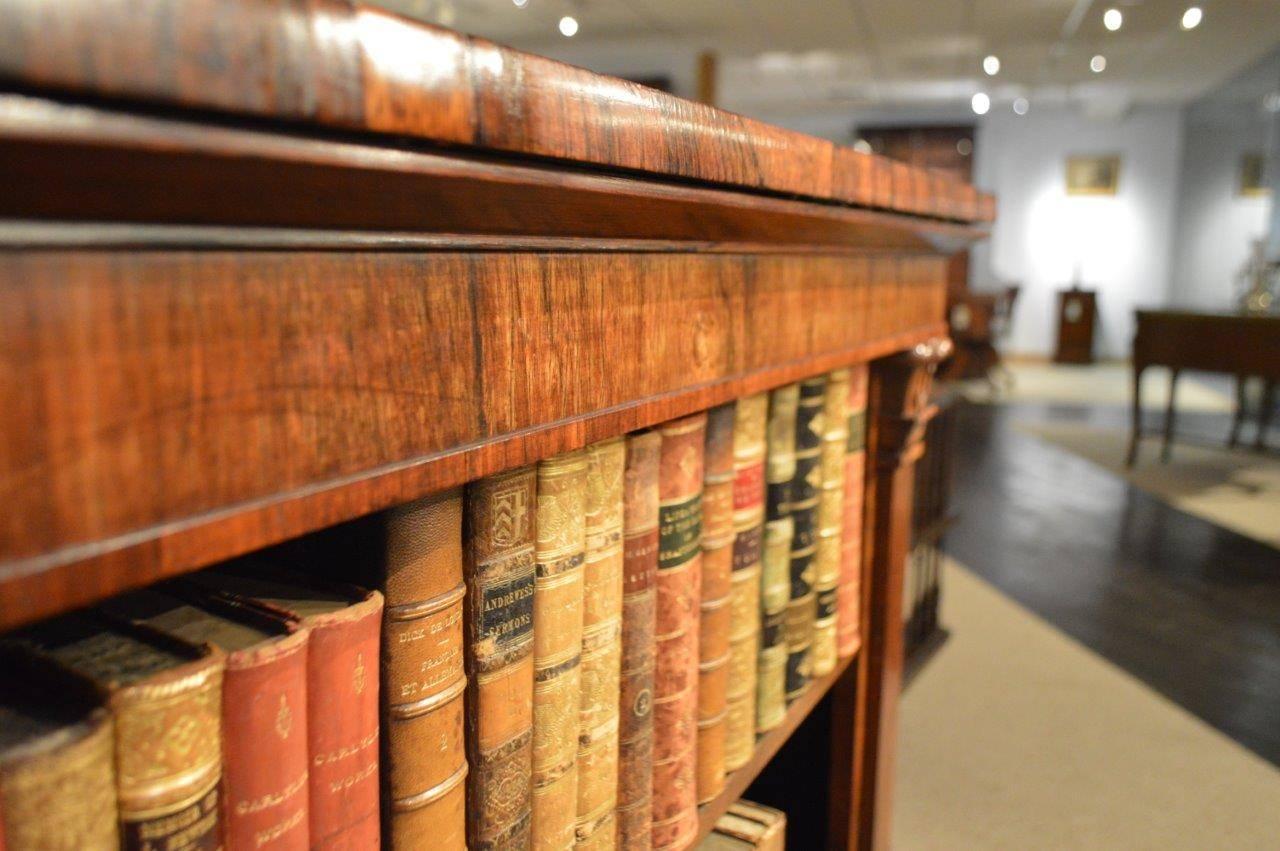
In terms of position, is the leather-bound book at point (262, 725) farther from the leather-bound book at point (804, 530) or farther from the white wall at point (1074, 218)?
the white wall at point (1074, 218)

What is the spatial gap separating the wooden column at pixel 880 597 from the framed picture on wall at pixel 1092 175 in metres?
11.9

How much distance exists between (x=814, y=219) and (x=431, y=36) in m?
0.40

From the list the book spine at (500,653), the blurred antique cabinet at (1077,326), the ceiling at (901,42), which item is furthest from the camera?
the blurred antique cabinet at (1077,326)

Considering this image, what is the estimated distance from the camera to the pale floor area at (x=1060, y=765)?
1.76 metres

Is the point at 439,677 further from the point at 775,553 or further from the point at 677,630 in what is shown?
the point at 775,553

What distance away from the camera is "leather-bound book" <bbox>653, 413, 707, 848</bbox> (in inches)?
25.1

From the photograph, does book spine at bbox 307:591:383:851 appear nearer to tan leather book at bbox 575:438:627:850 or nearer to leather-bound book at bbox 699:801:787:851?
tan leather book at bbox 575:438:627:850

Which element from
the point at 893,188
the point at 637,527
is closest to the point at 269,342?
the point at 637,527

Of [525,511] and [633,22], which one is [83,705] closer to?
[525,511]

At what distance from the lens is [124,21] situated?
0.22 metres

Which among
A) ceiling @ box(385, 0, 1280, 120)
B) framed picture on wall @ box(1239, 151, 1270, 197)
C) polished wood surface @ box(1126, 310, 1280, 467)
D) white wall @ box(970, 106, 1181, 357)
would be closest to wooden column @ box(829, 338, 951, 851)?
polished wood surface @ box(1126, 310, 1280, 467)

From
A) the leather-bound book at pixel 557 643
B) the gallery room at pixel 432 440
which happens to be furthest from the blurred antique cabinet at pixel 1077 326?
the leather-bound book at pixel 557 643

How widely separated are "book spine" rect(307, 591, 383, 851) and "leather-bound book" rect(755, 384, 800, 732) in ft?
1.53

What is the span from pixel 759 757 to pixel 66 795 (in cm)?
66
